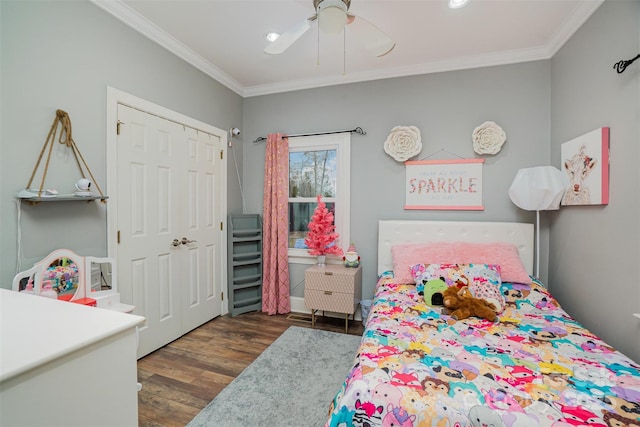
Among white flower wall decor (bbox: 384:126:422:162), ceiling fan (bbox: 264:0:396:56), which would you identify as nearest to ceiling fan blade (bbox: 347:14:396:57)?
ceiling fan (bbox: 264:0:396:56)

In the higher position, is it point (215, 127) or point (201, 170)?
point (215, 127)

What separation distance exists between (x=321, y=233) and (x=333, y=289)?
2.06ft

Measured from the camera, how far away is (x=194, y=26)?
7.79ft

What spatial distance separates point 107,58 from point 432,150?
2974mm

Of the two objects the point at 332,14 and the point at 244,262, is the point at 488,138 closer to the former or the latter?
the point at 332,14

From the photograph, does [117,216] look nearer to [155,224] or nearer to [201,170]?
[155,224]

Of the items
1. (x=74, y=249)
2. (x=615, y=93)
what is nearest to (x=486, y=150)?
(x=615, y=93)

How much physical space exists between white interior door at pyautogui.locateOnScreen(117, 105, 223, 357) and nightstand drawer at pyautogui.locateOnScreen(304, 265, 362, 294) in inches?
46.1

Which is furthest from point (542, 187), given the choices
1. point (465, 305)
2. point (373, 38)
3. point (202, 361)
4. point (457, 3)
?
point (202, 361)

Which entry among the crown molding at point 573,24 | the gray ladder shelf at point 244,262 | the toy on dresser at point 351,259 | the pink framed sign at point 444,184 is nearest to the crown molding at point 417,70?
the crown molding at point 573,24

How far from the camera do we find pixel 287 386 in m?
2.02

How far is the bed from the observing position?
1.03 metres

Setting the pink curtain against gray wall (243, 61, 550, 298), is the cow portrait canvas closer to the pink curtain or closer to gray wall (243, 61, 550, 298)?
gray wall (243, 61, 550, 298)

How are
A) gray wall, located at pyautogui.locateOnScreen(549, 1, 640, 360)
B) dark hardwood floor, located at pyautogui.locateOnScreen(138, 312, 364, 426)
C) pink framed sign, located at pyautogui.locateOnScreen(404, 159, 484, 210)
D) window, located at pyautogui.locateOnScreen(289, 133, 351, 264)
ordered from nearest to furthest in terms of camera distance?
1. gray wall, located at pyautogui.locateOnScreen(549, 1, 640, 360)
2. dark hardwood floor, located at pyautogui.locateOnScreen(138, 312, 364, 426)
3. pink framed sign, located at pyautogui.locateOnScreen(404, 159, 484, 210)
4. window, located at pyautogui.locateOnScreen(289, 133, 351, 264)
